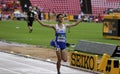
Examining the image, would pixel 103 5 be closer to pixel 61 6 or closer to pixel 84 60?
pixel 61 6

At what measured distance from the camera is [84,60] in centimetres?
1589

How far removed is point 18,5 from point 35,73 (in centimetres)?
5364

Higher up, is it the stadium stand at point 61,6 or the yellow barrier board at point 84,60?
the yellow barrier board at point 84,60

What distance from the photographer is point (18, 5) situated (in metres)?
68.1

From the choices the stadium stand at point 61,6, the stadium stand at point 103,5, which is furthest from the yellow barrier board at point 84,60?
the stadium stand at point 61,6

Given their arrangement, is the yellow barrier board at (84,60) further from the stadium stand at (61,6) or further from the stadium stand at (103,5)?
the stadium stand at (61,6)

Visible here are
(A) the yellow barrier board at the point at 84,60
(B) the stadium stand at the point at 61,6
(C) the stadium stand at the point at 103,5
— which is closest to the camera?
(A) the yellow barrier board at the point at 84,60

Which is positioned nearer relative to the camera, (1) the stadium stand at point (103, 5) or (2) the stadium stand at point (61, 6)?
(1) the stadium stand at point (103, 5)

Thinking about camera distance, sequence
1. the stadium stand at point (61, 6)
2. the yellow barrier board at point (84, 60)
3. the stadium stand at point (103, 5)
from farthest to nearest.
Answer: the stadium stand at point (61, 6)
the stadium stand at point (103, 5)
the yellow barrier board at point (84, 60)

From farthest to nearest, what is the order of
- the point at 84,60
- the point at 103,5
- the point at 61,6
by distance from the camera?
the point at 61,6 < the point at 103,5 < the point at 84,60

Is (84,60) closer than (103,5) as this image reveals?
Yes

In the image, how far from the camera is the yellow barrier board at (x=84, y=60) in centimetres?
1537

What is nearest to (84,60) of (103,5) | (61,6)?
(103,5)

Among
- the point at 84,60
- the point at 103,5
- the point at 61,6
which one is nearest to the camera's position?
the point at 84,60
